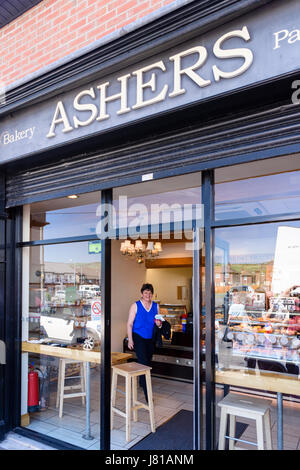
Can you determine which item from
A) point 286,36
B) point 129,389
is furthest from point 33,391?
point 286,36

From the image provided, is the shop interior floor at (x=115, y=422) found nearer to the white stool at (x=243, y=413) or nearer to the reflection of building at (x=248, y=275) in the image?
the white stool at (x=243, y=413)

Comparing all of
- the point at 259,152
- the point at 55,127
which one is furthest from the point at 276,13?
the point at 55,127

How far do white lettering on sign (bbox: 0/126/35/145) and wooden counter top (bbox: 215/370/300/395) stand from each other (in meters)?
3.17

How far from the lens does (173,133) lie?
3.08m

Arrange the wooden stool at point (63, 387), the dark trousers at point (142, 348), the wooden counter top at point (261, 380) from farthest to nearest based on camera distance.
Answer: the dark trousers at point (142, 348)
the wooden stool at point (63, 387)
the wooden counter top at point (261, 380)

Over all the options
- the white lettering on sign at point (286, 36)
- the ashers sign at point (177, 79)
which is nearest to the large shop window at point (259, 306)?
the ashers sign at point (177, 79)

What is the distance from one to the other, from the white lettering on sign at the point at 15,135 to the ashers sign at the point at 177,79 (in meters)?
0.01

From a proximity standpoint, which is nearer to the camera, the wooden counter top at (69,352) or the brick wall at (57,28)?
the brick wall at (57,28)

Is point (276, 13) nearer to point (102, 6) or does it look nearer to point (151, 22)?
point (151, 22)

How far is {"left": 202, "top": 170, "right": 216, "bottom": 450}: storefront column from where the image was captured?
9.31 feet

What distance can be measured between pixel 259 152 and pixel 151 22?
4.44ft

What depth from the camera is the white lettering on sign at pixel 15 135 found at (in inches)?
151
